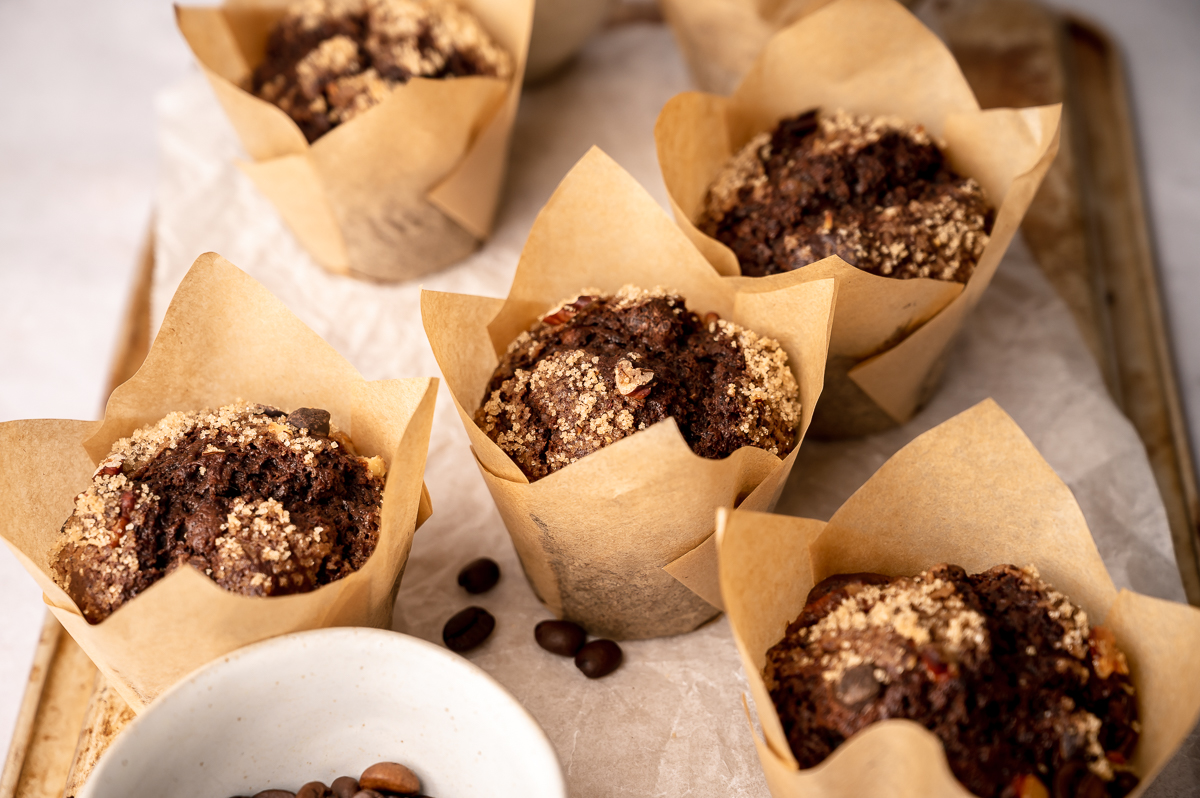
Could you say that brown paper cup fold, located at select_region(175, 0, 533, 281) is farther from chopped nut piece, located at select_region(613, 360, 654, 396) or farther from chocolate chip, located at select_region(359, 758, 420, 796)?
chocolate chip, located at select_region(359, 758, 420, 796)

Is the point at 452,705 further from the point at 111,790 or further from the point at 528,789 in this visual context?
the point at 111,790

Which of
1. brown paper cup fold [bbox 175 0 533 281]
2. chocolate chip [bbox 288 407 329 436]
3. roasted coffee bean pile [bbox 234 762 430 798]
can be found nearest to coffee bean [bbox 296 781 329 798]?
roasted coffee bean pile [bbox 234 762 430 798]

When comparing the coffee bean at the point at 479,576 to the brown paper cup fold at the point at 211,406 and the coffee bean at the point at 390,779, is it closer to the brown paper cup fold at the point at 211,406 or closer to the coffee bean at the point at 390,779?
the brown paper cup fold at the point at 211,406

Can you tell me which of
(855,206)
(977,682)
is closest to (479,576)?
(977,682)

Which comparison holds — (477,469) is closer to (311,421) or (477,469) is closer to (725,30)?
(311,421)

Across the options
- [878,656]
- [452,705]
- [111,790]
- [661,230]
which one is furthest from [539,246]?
[111,790]
